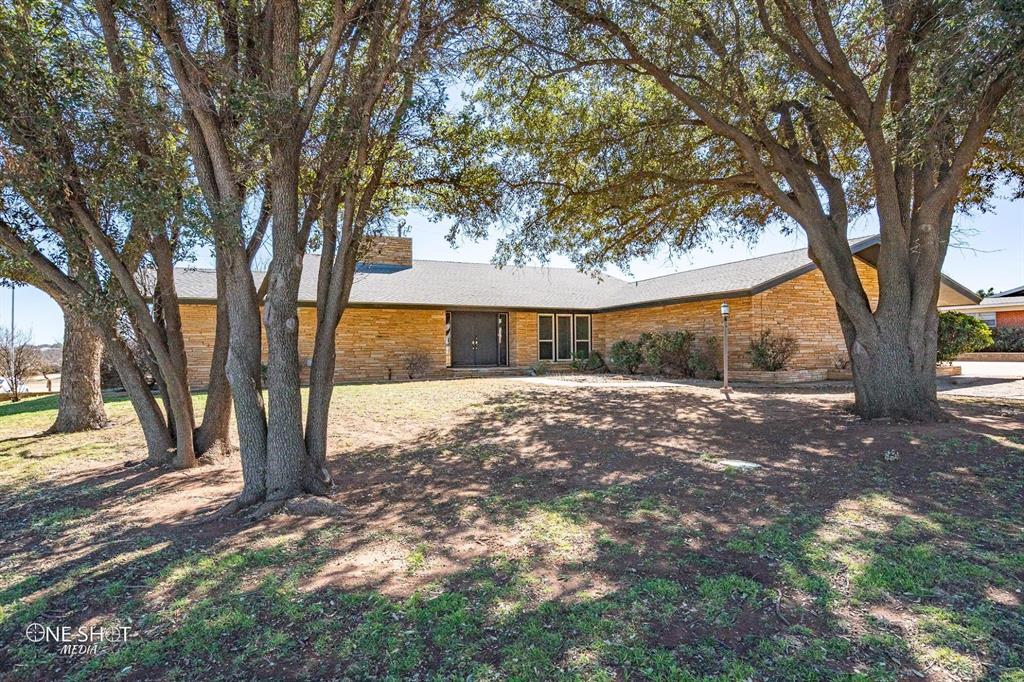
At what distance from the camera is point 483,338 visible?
1930 cm

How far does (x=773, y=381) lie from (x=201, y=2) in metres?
14.4

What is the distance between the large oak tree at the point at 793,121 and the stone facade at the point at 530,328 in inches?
203

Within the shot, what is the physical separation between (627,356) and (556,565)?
14.6 m

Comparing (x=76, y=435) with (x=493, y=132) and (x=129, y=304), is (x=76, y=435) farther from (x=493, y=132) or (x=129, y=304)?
(x=493, y=132)

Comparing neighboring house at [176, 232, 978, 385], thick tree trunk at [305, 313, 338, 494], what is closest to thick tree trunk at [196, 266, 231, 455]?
thick tree trunk at [305, 313, 338, 494]

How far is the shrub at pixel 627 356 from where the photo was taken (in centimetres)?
1753

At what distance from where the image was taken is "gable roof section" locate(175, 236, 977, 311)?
15.0 metres

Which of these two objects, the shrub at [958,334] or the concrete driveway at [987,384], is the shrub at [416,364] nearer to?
the concrete driveway at [987,384]

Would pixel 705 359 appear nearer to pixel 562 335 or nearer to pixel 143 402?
pixel 562 335

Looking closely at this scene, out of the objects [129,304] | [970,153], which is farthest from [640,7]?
[129,304]

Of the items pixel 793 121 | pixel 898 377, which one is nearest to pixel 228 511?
pixel 898 377

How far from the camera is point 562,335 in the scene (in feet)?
65.8

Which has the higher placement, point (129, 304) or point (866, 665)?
point (129, 304)

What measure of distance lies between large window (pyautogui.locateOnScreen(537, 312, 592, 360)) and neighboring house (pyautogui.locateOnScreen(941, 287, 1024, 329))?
736 inches
